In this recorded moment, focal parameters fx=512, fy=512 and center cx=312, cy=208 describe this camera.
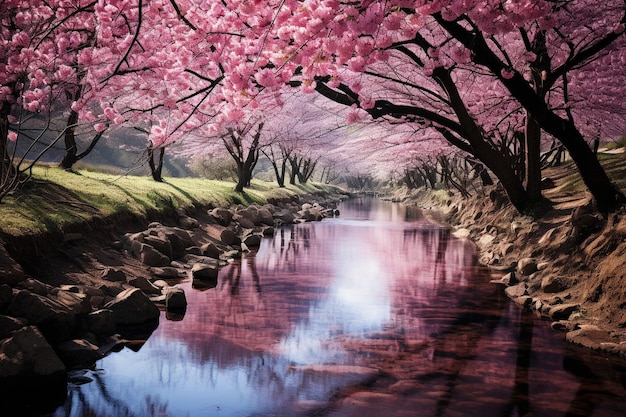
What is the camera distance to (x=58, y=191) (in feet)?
37.4

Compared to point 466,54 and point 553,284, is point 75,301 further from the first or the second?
point 553,284

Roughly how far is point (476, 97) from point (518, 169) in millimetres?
A: 3815

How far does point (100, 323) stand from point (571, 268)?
7.77 meters

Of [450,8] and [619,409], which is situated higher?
[450,8]

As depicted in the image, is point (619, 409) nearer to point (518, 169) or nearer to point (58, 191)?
point (58, 191)

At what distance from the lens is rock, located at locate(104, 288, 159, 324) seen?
7439mm

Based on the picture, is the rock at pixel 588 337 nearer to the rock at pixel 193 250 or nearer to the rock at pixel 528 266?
the rock at pixel 528 266

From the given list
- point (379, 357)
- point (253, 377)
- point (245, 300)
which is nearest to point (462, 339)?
point (379, 357)

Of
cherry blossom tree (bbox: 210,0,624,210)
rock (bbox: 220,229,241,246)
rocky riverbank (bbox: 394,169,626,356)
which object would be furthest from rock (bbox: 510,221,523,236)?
rock (bbox: 220,229,241,246)

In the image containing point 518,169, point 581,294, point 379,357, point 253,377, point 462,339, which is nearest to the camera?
point 253,377

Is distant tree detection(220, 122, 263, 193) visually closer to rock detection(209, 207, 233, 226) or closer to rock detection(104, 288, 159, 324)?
rock detection(209, 207, 233, 226)

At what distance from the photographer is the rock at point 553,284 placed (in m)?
8.93

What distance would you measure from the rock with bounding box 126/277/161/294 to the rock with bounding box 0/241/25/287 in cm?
248

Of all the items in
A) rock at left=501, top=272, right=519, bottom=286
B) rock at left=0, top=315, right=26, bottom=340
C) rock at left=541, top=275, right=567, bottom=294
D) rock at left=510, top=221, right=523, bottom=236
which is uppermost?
rock at left=510, top=221, right=523, bottom=236
